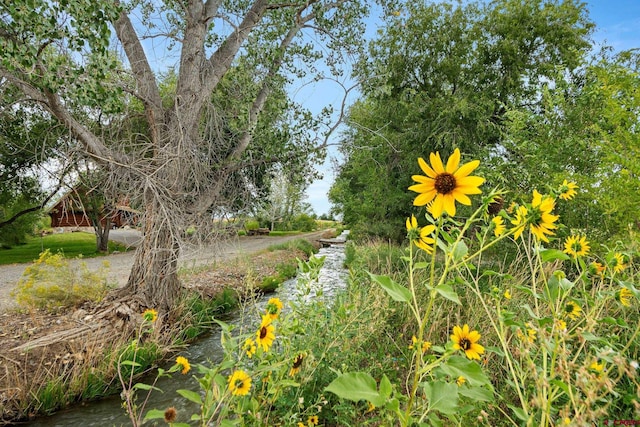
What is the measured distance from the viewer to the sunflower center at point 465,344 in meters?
1.23

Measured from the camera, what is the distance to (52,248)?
14.5m

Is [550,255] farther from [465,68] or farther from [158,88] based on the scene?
[465,68]

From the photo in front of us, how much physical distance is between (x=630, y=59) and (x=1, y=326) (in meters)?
16.1

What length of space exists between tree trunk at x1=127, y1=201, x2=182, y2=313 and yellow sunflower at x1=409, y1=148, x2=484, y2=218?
4.11 metres

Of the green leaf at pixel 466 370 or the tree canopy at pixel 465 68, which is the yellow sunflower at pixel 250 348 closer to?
the green leaf at pixel 466 370

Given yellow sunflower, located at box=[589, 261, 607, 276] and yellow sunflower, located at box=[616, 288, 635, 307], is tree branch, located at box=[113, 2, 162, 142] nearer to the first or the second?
yellow sunflower, located at box=[589, 261, 607, 276]

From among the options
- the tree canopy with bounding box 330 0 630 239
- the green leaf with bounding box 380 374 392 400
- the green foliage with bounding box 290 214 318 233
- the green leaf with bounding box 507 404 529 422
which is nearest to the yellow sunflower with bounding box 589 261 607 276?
the green leaf with bounding box 507 404 529 422

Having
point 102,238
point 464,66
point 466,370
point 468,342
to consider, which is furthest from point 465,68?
point 102,238

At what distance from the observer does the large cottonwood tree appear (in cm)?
316

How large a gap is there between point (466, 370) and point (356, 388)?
0.25 metres

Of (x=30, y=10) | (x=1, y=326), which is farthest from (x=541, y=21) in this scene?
(x=1, y=326)

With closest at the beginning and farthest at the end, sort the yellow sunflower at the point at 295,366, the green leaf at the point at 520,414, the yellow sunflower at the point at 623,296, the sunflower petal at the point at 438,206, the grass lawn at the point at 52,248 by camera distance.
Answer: the green leaf at the point at 520,414 → the sunflower petal at the point at 438,206 → the yellow sunflower at the point at 623,296 → the yellow sunflower at the point at 295,366 → the grass lawn at the point at 52,248

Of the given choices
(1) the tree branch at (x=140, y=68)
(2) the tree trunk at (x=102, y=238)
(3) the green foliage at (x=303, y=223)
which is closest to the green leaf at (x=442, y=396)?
(1) the tree branch at (x=140, y=68)

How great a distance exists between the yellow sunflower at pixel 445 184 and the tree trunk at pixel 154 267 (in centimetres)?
411
